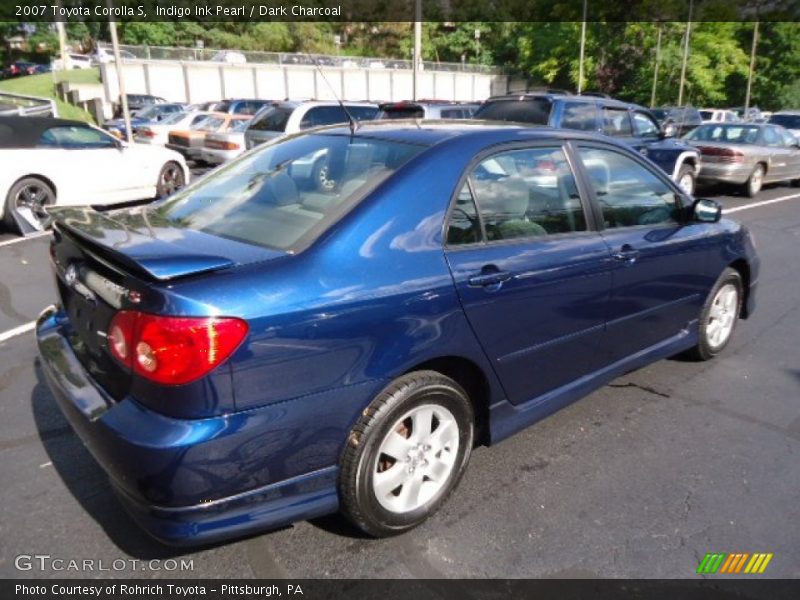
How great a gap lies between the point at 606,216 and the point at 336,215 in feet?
5.47

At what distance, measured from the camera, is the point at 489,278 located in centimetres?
276

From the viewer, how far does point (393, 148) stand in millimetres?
2895

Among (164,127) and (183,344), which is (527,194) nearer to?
(183,344)

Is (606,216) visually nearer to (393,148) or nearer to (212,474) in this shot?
(393,148)

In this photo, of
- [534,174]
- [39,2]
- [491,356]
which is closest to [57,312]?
[491,356]

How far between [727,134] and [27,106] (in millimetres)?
13566

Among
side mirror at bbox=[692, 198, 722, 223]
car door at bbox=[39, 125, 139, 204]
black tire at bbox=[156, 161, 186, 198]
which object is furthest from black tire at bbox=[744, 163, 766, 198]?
car door at bbox=[39, 125, 139, 204]

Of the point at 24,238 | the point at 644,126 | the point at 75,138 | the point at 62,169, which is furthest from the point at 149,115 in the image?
the point at 644,126

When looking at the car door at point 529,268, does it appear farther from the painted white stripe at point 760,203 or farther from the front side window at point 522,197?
the painted white stripe at point 760,203

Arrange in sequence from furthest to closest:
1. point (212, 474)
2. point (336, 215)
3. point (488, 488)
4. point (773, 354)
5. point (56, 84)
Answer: point (56, 84)
point (773, 354)
point (488, 488)
point (336, 215)
point (212, 474)

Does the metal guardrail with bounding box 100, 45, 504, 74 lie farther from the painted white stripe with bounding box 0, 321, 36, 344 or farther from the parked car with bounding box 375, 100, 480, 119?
the painted white stripe with bounding box 0, 321, 36, 344

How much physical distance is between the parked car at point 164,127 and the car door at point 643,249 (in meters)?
15.6

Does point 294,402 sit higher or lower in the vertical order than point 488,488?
higher

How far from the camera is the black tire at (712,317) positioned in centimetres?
432
